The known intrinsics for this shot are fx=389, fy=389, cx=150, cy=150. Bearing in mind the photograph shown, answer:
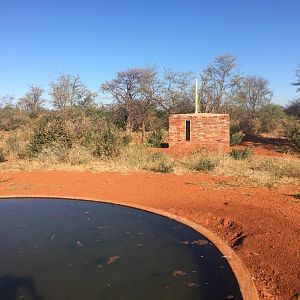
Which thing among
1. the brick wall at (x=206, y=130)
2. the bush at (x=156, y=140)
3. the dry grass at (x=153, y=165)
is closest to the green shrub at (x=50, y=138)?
the dry grass at (x=153, y=165)

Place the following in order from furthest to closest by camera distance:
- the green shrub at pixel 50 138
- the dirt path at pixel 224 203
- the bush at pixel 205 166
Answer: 1. the green shrub at pixel 50 138
2. the bush at pixel 205 166
3. the dirt path at pixel 224 203

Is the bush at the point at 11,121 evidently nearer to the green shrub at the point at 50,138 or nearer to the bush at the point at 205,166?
the green shrub at the point at 50,138

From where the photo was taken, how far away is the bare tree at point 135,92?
84.8 feet

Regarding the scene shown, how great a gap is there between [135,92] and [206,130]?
1187cm

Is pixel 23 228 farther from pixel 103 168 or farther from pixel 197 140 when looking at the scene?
pixel 197 140

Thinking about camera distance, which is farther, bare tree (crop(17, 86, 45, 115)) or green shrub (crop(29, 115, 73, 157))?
bare tree (crop(17, 86, 45, 115))

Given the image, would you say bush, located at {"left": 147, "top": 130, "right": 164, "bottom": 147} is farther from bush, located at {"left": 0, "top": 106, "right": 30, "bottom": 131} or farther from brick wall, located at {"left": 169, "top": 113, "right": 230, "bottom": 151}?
bush, located at {"left": 0, "top": 106, "right": 30, "bottom": 131}

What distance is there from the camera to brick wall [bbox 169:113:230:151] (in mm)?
16172

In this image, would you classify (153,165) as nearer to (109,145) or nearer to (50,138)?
(109,145)

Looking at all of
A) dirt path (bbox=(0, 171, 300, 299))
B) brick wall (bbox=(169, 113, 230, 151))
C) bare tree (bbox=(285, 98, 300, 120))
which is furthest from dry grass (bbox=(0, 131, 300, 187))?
bare tree (bbox=(285, 98, 300, 120))

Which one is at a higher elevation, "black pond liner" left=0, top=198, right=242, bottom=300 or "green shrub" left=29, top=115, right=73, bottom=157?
"green shrub" left=29, top=115, right=73, bottom=157

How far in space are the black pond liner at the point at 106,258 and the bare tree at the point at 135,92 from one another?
19.3 metres

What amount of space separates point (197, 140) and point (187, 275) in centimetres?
1232

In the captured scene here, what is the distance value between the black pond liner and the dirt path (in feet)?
1.29
